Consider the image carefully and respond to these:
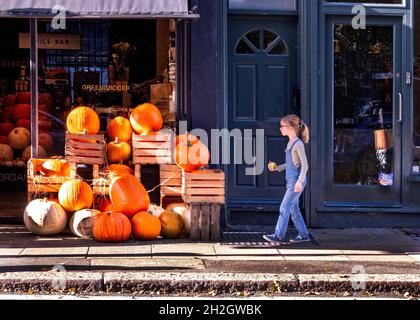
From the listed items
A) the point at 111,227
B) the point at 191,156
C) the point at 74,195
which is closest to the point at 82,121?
the point at 74,195

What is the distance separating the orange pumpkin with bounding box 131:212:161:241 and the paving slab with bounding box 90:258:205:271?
1.07 meters

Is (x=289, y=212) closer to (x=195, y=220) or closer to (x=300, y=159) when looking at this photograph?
(x=300, y=159)

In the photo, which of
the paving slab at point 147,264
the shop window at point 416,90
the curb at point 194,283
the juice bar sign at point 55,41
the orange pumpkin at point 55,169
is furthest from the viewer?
the juice bar sign at point 55,41

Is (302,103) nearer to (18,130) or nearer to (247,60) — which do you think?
(247,60)

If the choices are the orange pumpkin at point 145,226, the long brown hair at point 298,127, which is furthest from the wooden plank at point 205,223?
the long brown hair at point 298,127

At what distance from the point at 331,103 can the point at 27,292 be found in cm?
522

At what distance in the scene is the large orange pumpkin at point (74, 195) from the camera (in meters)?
10.3

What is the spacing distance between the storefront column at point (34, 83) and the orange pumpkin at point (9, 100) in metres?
1.35

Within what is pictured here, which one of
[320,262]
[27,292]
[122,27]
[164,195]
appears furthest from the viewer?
[122,27]

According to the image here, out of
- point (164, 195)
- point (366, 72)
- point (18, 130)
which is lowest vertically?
point (164, 195)

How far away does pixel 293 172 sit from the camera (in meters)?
10.1

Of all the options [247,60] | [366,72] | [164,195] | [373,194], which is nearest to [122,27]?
[247,60]

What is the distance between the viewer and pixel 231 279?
8070 mm

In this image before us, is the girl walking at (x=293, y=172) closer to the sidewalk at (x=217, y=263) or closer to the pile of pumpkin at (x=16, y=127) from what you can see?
the sidewalk at (x=217, y=263)
